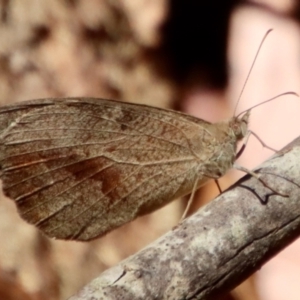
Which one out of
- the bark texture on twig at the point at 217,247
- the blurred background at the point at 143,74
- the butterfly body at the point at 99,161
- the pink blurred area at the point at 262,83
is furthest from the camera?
the pink blurred area at the point at 262,83

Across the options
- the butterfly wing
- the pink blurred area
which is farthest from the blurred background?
the butterfly wing

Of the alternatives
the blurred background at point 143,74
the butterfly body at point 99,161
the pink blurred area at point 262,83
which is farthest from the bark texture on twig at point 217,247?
the pink blurred area at point 262,83

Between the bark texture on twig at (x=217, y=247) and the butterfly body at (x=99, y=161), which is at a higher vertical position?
the butterfly body at (x=99, y=161)

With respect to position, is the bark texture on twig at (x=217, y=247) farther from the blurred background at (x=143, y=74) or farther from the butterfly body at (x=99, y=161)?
the blurred background at (x=143, y=74)

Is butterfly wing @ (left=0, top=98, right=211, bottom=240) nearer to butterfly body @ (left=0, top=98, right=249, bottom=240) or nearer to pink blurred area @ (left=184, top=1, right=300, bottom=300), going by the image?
butterfly body @ (left=0, top=98, right=249, bottom=240)

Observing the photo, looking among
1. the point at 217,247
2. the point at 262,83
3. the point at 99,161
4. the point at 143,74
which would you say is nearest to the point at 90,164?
the point at 99,161

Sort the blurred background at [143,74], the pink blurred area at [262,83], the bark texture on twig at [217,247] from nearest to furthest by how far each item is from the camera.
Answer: the bark texture on twig at [217,247], the blurred background at [143,74], the pink blurred area at [262,83]

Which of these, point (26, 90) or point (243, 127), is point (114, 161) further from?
point (26, 90)
